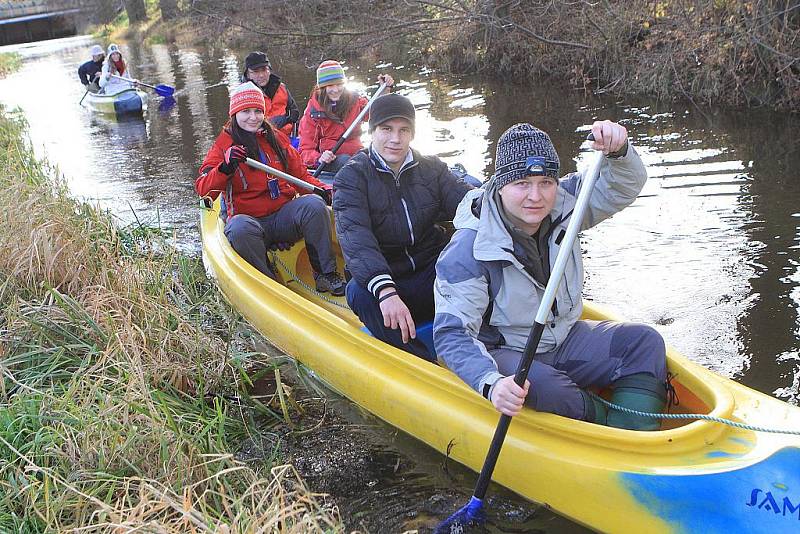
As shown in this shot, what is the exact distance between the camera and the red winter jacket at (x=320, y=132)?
22.9 ft

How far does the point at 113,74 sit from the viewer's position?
48.8 ft

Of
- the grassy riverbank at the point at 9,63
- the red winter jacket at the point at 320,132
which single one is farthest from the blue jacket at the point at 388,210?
the grassy riverbank at the point at 9,63

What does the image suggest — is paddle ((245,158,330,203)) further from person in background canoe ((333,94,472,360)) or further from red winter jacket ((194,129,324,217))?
person in background canoe ((333,94,472,360))

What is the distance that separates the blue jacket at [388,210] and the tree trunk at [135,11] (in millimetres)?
31941

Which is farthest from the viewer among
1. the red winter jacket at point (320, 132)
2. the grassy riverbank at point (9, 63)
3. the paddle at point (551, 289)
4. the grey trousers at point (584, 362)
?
the grassy riverbank at point (9, 63)

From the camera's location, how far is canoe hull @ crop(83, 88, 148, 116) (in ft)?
46.1

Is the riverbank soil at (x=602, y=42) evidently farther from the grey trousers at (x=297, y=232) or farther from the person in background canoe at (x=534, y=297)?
the person in background canoe at (x=534, y=297)

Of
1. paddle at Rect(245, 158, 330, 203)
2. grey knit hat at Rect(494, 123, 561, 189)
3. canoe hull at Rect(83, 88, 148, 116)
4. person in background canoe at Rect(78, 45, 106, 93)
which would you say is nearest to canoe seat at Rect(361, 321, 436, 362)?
grey knit hat at Rect(494, 123, 561, 189)

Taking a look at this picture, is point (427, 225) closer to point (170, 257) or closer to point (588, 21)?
point (170, 257)

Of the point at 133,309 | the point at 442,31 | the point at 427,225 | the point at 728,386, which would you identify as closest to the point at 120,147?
the point at 442,31

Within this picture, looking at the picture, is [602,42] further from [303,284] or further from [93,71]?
[93,71]

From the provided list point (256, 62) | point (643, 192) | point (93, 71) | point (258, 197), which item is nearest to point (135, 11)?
point (93, 71)

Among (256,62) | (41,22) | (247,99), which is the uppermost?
(247,99)

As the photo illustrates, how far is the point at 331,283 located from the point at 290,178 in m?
0.77
